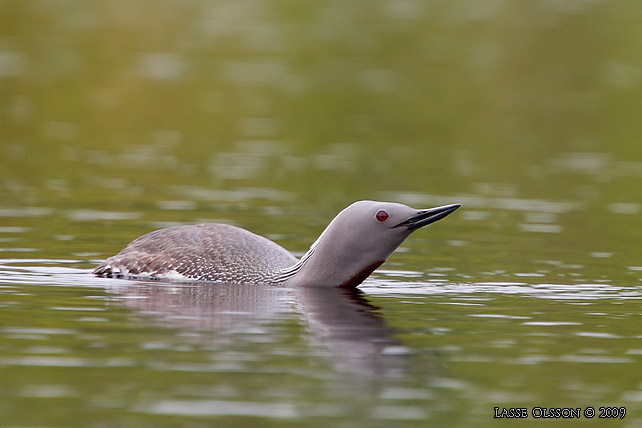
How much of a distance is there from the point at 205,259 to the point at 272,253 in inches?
22.9

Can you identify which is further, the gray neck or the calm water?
the gray neck

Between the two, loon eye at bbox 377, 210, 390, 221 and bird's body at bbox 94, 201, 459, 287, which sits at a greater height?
loon eye at bbox 377, 210, 390, 221

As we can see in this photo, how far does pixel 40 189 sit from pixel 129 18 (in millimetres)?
22580

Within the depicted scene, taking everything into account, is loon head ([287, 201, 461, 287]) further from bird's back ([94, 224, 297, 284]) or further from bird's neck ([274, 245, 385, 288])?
bird's back ([94, 224, 297, 284])

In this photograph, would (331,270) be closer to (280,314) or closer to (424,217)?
(424,217)

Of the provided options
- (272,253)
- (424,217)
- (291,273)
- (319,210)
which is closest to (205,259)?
(272,253)

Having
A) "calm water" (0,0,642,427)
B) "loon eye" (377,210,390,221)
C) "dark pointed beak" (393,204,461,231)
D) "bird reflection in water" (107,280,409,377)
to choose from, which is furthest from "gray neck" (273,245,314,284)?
"dark pointed beak" (393,204,461,231)

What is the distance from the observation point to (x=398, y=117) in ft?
85.5

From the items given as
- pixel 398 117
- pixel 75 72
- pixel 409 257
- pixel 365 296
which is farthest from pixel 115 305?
pixel 75 72

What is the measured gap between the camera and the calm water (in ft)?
28.1

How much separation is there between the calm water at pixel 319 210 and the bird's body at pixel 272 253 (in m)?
0.34

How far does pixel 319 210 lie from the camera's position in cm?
1661

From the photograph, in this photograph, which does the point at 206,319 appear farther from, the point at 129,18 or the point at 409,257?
the point at 129,18

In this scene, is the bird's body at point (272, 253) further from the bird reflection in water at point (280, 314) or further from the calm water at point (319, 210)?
the calm water at point (319, 210)
